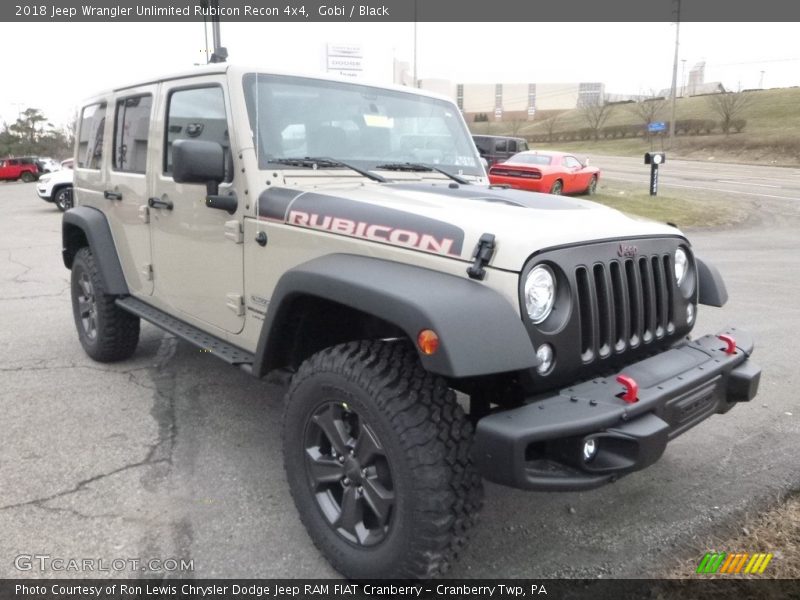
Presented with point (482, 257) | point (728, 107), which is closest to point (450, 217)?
point (482, 257)

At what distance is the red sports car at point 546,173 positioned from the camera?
1733 cm

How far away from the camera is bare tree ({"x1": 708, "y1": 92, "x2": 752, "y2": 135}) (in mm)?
50125

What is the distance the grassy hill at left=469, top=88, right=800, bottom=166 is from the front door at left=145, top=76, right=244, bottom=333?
39.6 metres

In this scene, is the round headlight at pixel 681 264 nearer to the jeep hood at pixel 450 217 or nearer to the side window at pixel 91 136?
the jeep hood at pixel 450 217

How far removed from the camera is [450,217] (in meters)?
2.59

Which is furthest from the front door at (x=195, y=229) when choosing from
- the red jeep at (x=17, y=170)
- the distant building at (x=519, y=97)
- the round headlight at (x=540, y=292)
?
the distant building at (x=519, y=97)

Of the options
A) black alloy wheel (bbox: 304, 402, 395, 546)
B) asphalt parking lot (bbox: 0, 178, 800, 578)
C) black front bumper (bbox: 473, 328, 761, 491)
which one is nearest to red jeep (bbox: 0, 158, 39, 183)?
asphalt parking lot (bbox: 0, 178, 800, 578)

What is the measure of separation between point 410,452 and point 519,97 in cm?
11215

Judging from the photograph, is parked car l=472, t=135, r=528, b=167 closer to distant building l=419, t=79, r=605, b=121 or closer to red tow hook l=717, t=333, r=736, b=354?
red tow hook l=717, t=333, r=736, b=354

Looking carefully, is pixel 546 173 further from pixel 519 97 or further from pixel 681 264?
pixel 519 97

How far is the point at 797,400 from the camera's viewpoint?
451 centimetres

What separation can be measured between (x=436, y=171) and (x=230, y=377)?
2.24 metres

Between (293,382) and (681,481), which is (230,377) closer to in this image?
(293,382)

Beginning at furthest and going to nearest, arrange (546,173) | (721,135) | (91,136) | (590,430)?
(721,135), (546,173), (91,136), (590,430)
